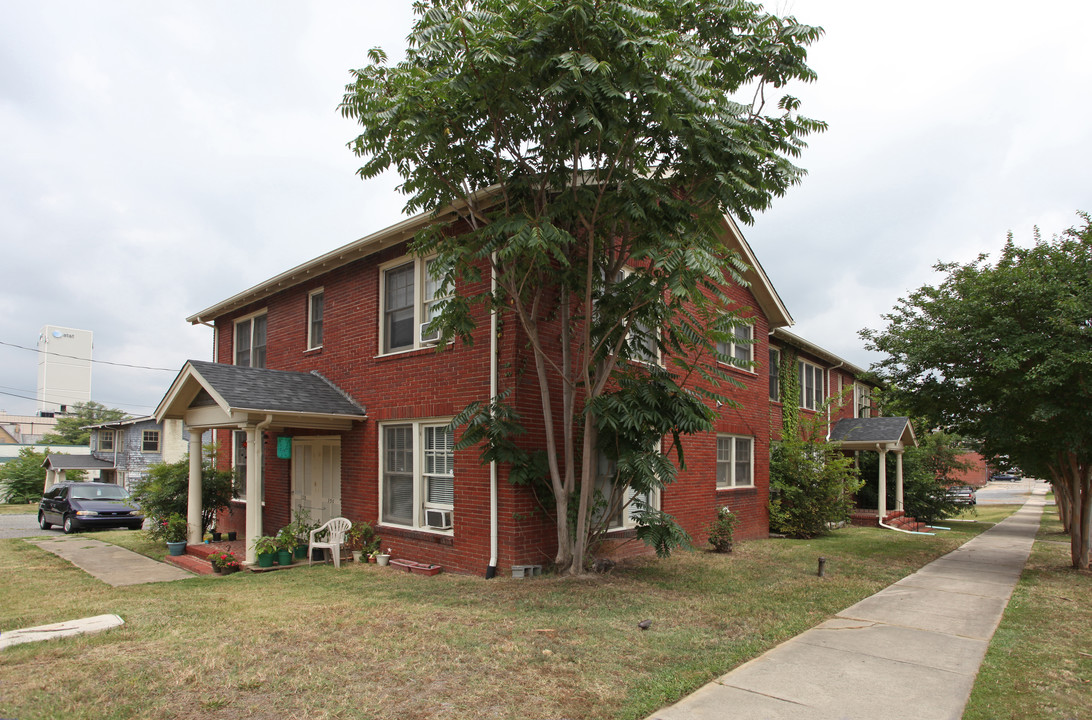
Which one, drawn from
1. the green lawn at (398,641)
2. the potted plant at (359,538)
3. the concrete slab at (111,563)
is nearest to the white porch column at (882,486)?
the green lawn at (398,641)

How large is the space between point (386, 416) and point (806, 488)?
1141 cm

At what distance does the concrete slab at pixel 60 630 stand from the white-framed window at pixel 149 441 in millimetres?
33156

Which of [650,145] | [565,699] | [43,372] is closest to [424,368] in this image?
[650,145]

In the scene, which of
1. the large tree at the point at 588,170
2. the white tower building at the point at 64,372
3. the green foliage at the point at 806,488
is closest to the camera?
the large tree at the point at 588,170

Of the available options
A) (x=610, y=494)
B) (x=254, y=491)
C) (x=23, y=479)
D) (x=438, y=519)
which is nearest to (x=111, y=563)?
(x=254, y=491)

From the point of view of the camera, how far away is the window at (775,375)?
20.1 metres

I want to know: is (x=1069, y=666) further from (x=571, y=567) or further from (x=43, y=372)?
(x=43, y=372)

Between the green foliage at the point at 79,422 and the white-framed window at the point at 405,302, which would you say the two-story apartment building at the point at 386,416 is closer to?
the white-framed window at the point at 405,302

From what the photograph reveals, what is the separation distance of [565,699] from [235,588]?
657cm

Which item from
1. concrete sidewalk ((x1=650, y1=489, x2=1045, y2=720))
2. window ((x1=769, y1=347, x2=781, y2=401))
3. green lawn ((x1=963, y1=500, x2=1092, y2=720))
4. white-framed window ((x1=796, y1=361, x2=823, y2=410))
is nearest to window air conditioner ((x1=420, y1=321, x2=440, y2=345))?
concrete sidewalk ((x1=650, y1=489, x2=1045, y2=720))

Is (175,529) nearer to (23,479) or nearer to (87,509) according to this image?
(87,509)

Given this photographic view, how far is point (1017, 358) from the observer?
430 inches

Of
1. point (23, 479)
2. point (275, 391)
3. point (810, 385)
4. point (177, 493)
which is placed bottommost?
point (23, 479)

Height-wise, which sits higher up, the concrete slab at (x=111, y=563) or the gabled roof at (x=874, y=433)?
the gabled roof at (x=874, y=433)
